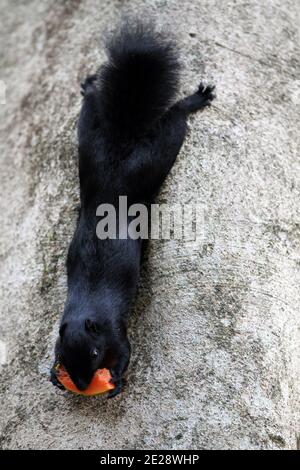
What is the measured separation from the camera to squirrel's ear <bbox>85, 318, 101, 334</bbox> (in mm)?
3252

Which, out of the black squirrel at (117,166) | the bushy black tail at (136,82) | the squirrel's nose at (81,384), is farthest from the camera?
the bushy black tail at (136,82)

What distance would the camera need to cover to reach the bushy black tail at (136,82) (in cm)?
398

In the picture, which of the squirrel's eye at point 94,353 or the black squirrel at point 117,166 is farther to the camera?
the black squirrel at point 117,166

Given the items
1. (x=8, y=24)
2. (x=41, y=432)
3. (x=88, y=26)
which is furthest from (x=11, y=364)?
(x=8, y=24)

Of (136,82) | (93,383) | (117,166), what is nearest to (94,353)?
(93,383)

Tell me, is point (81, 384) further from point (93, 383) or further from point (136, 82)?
point (136, 82)

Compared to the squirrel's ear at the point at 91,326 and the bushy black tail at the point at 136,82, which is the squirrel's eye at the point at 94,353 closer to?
the squirrel's ear at the point at 91,326

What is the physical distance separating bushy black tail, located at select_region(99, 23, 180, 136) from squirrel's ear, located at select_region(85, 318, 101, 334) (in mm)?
1170

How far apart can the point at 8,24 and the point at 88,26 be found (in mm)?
1016

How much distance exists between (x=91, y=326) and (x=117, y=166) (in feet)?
3.19

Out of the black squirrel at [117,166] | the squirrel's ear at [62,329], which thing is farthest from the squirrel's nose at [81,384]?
the squirrel's ear at [62,329]

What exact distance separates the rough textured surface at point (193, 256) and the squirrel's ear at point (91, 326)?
0.28m

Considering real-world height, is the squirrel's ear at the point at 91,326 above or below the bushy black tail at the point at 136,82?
below

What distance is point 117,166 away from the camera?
3850 mm
